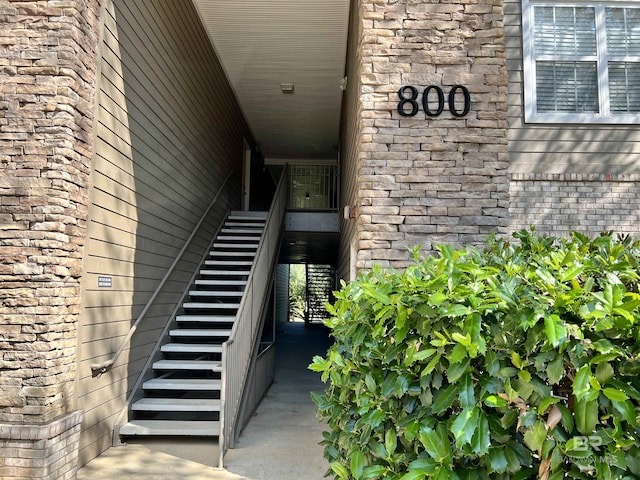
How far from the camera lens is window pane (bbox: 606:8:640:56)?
4738mm

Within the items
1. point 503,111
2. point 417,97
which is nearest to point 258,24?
point 417,97

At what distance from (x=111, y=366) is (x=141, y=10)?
3533 millimetres

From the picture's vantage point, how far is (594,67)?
4746 mm

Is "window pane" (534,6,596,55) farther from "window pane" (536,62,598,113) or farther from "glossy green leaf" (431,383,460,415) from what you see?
"glossy green leaf" (431,383,460,415)

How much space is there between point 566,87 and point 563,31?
58cm

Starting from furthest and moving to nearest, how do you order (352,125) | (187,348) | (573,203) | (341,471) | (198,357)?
1. (198,357)
2. (352,125)
3. (187,348)
4. (573,203)
5. (341,471)

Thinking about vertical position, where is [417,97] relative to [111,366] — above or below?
above

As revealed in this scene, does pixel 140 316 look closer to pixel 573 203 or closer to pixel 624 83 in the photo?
pixel 573 203

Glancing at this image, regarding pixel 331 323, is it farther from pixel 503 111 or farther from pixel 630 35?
pixel 630 35

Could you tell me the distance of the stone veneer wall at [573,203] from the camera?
4617mm

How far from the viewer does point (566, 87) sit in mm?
4691

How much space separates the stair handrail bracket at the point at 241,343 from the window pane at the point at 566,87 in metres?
3.64

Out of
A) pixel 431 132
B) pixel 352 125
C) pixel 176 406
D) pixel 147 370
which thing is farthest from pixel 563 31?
pixel 147 370

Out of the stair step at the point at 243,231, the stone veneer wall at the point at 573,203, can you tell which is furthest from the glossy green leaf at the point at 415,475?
the stair step at the point at 243,231
